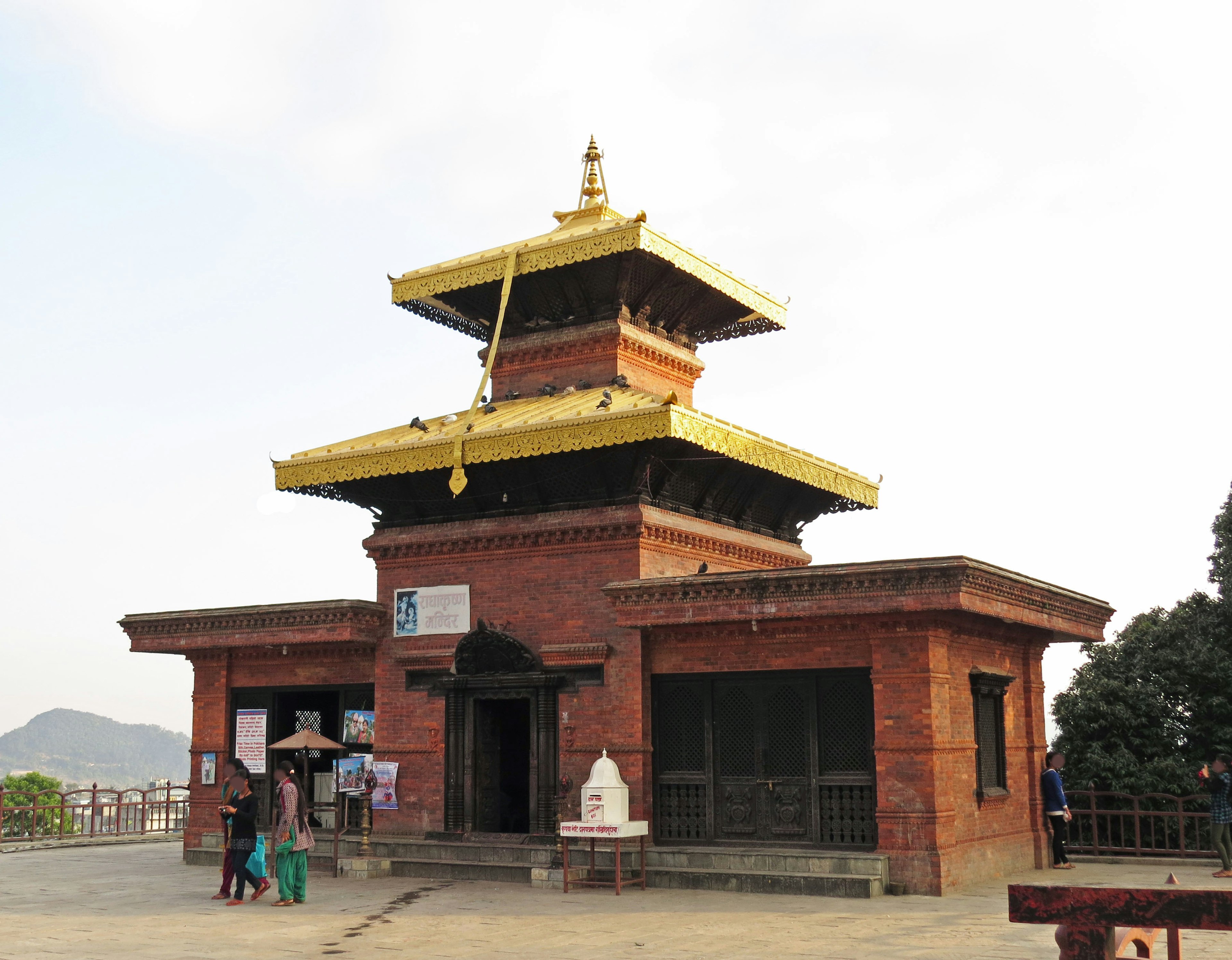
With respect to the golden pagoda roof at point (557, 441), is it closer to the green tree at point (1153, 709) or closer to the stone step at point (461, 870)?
the stone step at point (461, 870)

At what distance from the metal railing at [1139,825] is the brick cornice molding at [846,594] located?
323 cm

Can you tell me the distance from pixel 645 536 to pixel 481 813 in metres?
4.49

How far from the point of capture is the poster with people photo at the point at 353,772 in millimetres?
18281

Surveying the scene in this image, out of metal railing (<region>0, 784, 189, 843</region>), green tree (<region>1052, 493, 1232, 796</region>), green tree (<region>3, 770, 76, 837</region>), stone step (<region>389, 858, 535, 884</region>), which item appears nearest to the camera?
stone step (<region>389, 858, 535, 884</region>)

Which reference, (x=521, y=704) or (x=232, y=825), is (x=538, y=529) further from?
(x=232, y=825)

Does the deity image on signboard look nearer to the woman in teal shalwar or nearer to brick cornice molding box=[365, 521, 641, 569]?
brick cornice molding box=[365, 521, 641, 569]

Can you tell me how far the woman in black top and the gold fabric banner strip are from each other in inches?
190

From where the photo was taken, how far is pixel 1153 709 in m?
23.8

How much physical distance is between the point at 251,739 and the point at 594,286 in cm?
886

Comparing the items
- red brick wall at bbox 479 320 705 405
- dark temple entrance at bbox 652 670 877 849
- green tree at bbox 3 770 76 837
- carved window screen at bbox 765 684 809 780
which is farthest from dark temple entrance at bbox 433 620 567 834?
green tree at bbox 3 770 76 837

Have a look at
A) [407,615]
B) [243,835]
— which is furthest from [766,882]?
[407,615]

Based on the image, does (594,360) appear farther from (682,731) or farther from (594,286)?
(682,731)

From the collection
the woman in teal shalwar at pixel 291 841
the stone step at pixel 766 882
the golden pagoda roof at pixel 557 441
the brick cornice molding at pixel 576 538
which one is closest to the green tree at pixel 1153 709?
the golden pagoda roof at pixel 557 441

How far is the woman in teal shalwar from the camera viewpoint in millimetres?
14227
